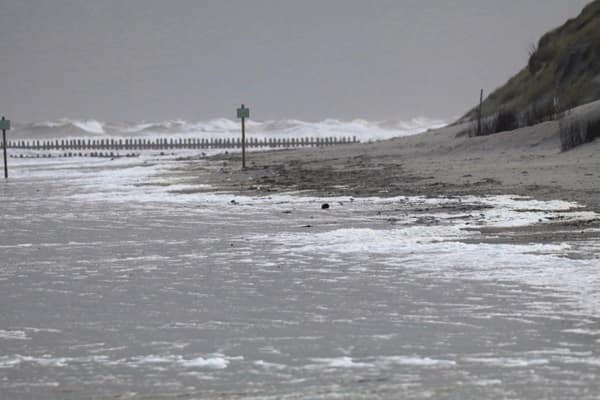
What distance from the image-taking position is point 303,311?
4.66m

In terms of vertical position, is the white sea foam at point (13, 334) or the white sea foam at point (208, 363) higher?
the white sea foam at point (13, 334)

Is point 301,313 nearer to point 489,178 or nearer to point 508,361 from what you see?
point 508,361

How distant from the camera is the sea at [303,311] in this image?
3.39m

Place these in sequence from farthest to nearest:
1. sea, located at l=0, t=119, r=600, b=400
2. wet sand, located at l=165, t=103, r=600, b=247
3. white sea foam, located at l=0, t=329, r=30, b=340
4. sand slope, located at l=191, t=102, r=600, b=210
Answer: sand slope, located at l=191, t=102, r=600, b=210
wet sand, located at l=165, t=103, r=600, b=247
white sea foam, located at l=0, t=329, r=30, b=340
sea, located at l=0, t=119, r=600, b=400

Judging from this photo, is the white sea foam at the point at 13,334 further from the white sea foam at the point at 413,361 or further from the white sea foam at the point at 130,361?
the white sea foam at the point at 413,361

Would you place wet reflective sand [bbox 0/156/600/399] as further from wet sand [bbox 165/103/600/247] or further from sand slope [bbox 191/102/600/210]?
sand slope [bbox 191/102/600/210]

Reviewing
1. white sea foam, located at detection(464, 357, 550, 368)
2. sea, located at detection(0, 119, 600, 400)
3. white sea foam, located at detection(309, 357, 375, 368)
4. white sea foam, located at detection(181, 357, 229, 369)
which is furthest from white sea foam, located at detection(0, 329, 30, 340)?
white sea foam, located at detection(464, 357, 550, 368)

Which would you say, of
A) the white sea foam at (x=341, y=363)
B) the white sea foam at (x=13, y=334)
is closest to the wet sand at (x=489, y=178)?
the white sea foam at (x=341, y=363)

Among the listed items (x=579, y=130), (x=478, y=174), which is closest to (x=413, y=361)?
Answer: (x=478, y=174)

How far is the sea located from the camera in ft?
11.1

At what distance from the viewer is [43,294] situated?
5.32m

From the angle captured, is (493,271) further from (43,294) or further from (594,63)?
(594,63)

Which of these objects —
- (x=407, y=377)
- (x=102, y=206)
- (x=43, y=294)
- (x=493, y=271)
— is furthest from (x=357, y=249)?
(x=102, y=206)

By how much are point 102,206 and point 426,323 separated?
839 cm
